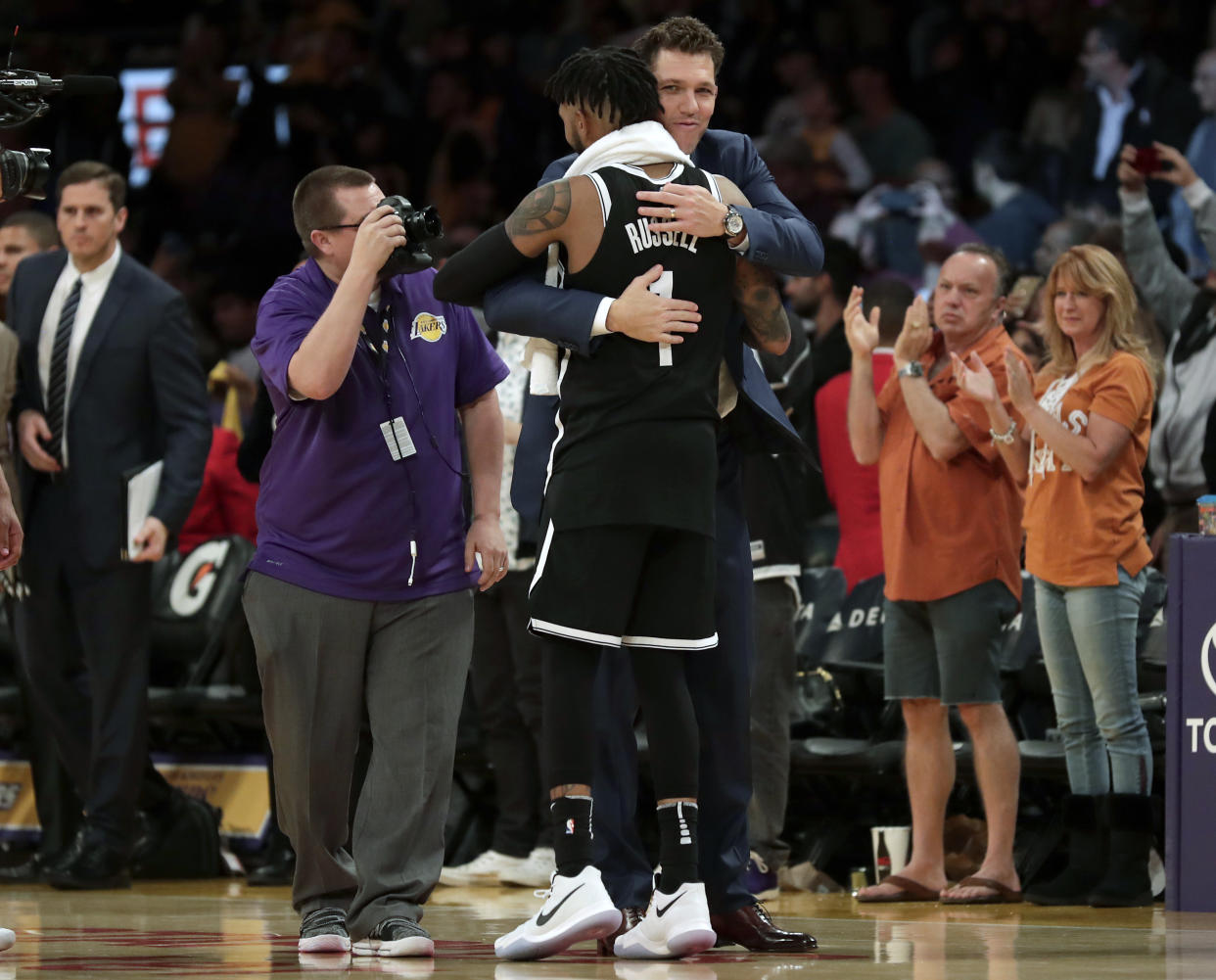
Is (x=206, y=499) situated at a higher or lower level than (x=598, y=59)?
lower

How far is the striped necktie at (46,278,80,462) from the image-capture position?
7.49m

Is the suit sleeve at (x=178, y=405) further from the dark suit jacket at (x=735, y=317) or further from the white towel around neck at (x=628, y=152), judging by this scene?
the white towel around neck at (x=628, y=152)

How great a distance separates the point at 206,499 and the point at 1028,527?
4.25m

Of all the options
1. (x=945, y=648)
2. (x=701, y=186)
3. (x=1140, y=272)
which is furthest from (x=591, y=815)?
(x=1140, y=272)

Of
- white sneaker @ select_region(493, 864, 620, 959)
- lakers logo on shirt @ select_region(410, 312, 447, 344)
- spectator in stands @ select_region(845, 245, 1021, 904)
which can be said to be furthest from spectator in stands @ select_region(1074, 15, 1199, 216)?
white sneaker @ select_region(493, 864, 620, 959)

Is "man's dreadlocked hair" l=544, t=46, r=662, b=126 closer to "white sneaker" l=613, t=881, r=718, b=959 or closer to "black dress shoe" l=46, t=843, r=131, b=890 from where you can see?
"white sneaker" l=613, t=881, r=718, b=959

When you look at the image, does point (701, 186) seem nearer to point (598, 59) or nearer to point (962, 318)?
point (598, 59)

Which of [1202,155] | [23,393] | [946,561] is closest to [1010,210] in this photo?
[1202,155]

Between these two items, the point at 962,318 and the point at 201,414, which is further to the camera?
the point at 201,414

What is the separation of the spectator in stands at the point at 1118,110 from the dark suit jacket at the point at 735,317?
5.84m

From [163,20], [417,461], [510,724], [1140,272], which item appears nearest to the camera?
[417,461]

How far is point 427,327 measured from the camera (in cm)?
495

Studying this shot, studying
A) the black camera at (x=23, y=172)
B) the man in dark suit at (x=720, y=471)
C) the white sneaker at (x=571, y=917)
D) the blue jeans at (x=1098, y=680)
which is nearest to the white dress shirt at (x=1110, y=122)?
the blue jeans at (x=1098, y=680)

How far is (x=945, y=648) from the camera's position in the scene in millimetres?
6469
